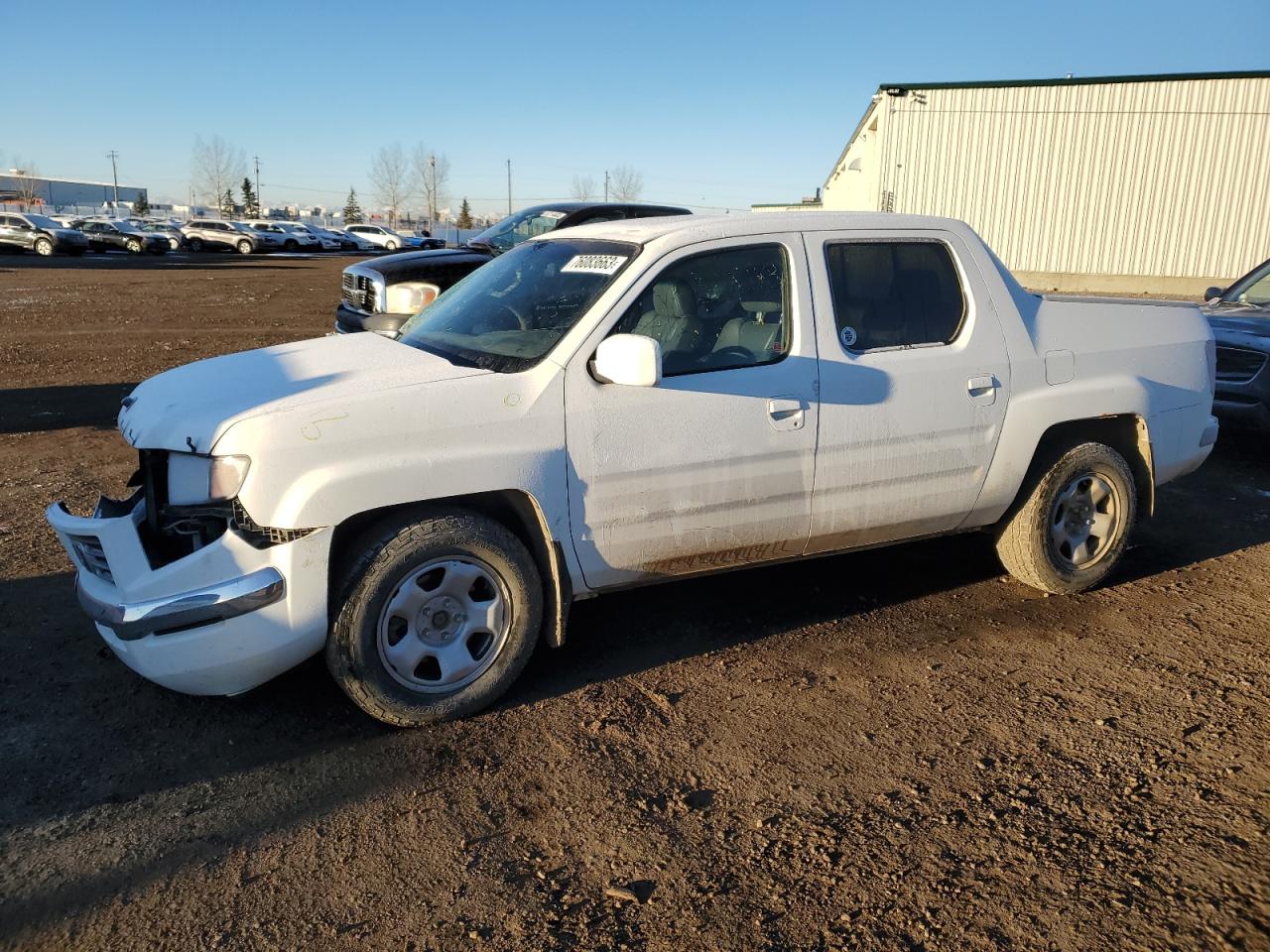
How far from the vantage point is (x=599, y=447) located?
12.7 feet

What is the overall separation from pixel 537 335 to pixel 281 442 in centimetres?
113

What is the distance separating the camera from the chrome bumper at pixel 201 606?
Answer: 340 cm

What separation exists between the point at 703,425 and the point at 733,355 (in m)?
0.37

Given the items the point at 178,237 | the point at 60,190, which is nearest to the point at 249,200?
the point at 60,190

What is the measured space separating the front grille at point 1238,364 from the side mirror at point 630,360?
618 cm

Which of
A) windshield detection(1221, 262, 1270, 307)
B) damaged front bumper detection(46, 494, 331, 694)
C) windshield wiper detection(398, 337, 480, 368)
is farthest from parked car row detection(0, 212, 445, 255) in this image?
damaged front bumper detection(46, 494, 331, 694)

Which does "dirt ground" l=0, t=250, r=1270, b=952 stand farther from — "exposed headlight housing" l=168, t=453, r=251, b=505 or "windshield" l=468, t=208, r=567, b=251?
"windshield" l=468, t=208, r=567, b=251

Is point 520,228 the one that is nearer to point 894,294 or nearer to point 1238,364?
point 1238,364

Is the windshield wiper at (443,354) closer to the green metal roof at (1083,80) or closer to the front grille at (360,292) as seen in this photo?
the front grille at (360,292)

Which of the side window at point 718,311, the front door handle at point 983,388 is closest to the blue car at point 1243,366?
the front door handle at point 983,388

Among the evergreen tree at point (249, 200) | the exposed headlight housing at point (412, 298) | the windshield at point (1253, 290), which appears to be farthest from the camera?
the evergreen tree at point (249, 200)

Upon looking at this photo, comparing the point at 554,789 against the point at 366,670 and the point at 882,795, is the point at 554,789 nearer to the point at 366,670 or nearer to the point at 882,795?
the point at 366,670

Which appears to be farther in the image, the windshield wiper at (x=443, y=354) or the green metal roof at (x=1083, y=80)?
the green metal roof at (x=1083, y=80)

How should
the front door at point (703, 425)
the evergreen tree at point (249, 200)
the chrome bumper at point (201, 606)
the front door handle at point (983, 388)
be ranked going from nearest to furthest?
1. the chrome bumper at point (201, 606)
2. the front door at point (703, 425)
3. the front door handle at point (983, 388)
4. the evergreen tree at point (249, 200)
